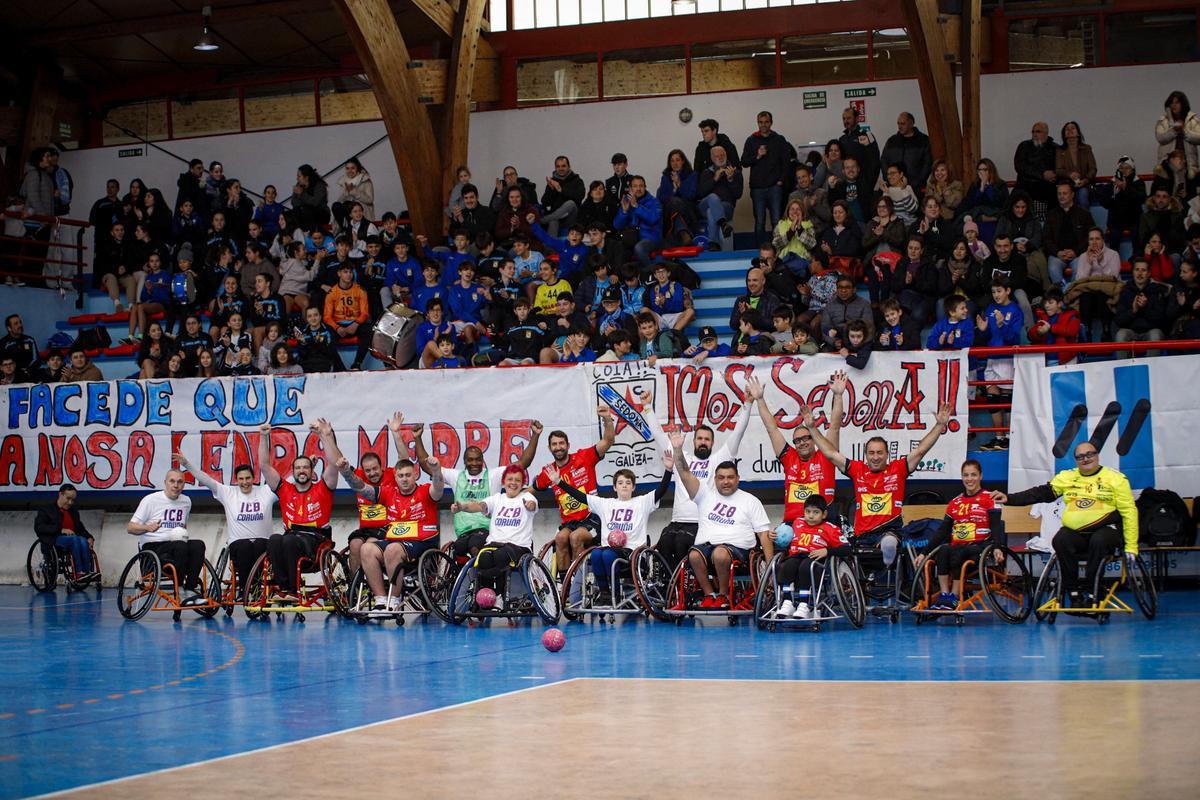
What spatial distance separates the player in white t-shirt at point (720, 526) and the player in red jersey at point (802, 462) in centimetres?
53

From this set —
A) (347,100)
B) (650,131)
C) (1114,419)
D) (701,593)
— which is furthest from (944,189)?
(347,100)

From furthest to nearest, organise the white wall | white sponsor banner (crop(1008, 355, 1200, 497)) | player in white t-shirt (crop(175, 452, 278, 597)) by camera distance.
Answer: the white wall, player in white t-shirt (crop(175, 452, 278, 597)), white sponsor banner (crop(1008, 355, 1200, 497))

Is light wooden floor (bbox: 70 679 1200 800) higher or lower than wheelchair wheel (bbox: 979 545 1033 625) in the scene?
lower

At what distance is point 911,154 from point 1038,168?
58.6 inches

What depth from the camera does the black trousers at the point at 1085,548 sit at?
10273mm

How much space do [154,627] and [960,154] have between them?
10.8m

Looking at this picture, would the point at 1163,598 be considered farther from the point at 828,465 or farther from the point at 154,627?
the point at 154,627

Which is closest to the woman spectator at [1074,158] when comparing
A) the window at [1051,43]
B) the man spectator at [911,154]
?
the man spectator at [911,154]

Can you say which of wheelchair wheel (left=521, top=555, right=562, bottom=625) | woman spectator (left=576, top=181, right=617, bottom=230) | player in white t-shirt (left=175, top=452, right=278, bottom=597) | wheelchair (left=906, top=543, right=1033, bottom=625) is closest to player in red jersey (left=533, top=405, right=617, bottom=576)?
wheelchair wheel (left=521, top=555, right=562, bottom=625)

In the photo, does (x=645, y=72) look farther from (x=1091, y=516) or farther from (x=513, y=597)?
(x=1091, y=516)

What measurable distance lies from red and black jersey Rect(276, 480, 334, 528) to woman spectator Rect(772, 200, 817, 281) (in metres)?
5.93

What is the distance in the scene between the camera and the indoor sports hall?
644 centimetres

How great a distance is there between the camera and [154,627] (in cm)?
1143

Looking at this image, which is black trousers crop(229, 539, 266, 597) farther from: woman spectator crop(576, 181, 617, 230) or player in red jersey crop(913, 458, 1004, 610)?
woman spectator crop(576, 181, 617, 230)
